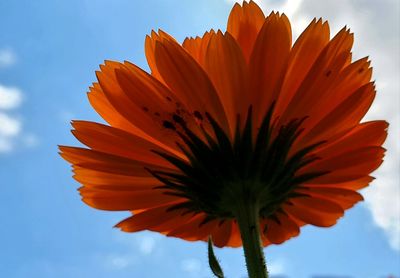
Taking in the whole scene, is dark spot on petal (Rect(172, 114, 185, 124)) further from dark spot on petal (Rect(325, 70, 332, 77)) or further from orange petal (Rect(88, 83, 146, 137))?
dark spot on petal (Rect(325, 70, 332, 77))

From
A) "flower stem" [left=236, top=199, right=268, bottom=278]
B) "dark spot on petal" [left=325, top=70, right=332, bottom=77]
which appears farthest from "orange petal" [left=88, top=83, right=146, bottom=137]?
"dark spot on petal" [left=325, top=70, right=332, bottom=77]

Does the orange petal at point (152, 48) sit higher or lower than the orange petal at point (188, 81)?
higher

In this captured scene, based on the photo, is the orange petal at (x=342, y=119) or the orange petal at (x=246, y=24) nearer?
the orange petal at (x=342, y=119)

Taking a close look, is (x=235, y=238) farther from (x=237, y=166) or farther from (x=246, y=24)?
(x=246, y=24)

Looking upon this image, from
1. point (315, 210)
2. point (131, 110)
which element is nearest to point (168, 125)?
point (131, 110)

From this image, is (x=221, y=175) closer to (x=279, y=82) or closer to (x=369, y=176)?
(x=279, y=82)

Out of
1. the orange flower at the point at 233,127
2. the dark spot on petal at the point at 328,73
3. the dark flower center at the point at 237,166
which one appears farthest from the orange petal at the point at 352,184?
the dark spot on petal at the point at 328,73

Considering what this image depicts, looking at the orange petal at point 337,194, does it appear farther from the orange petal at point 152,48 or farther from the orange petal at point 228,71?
the orange petal at point 152,48
